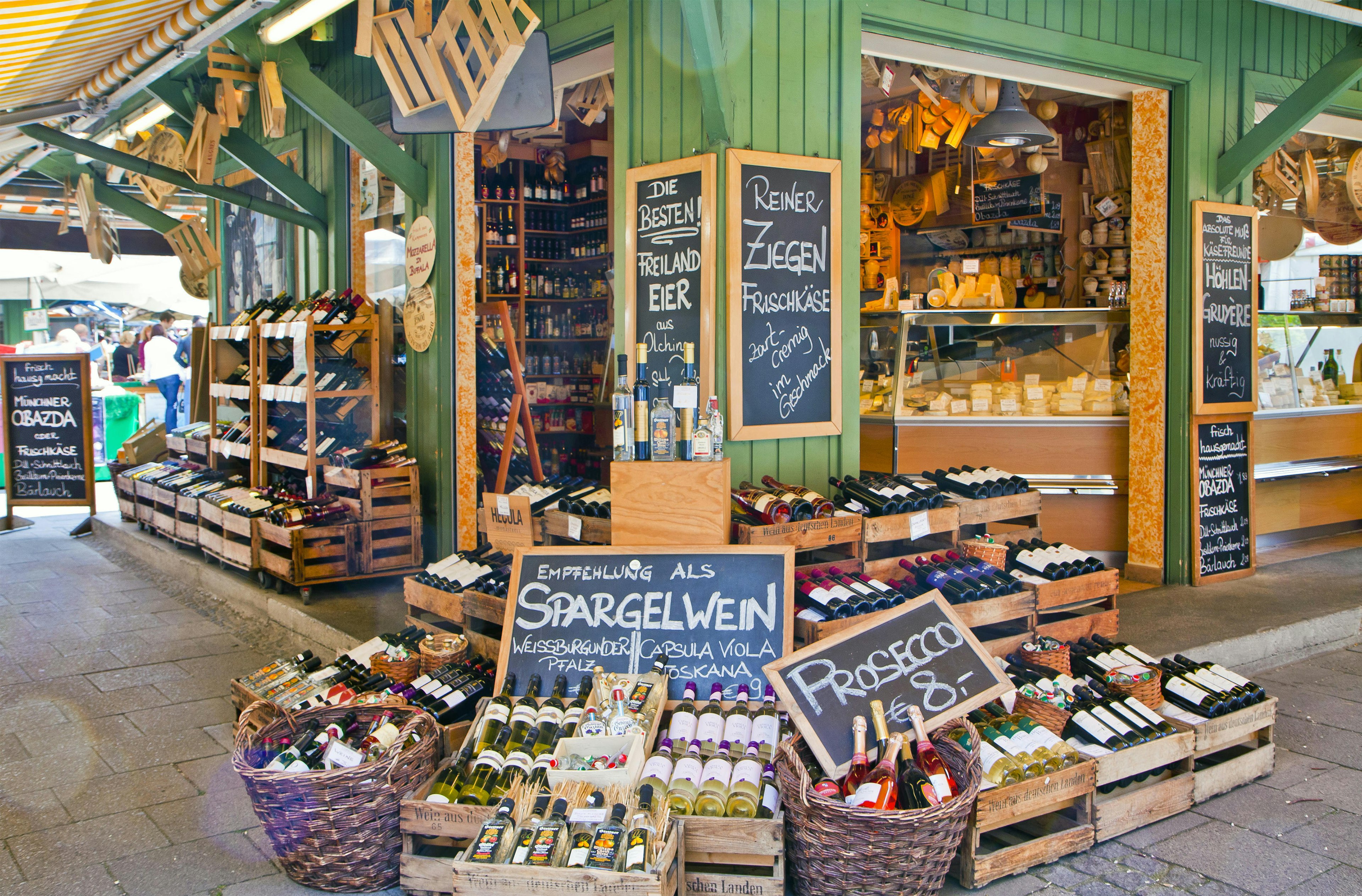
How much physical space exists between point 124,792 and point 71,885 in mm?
671

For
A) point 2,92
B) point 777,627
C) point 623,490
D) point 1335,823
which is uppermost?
point 2,92

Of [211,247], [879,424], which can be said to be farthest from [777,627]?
[211,247]

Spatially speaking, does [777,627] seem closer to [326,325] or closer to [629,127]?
[629,127]

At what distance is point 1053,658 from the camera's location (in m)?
3.67

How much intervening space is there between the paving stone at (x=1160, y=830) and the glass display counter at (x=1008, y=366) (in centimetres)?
308

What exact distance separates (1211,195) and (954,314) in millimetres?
1580

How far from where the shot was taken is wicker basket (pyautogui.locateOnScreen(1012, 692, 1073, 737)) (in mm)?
3230

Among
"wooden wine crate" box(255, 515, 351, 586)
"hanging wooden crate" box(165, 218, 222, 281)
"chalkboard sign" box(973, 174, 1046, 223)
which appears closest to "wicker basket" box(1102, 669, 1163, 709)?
"wooden wine crate" box(255, 515, 351, 586)

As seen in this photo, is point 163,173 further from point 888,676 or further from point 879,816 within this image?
point 879,816

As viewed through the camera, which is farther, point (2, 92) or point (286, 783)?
point (2, 92)

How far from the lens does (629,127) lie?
14.5 ft

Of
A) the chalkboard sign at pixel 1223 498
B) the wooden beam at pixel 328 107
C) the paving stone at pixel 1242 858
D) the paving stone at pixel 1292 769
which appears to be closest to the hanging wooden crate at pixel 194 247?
the wooden beam at pixel 328 107

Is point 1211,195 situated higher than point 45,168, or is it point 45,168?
point 45,168

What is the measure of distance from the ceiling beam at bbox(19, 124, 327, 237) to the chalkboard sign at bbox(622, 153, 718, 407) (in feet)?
11.5
